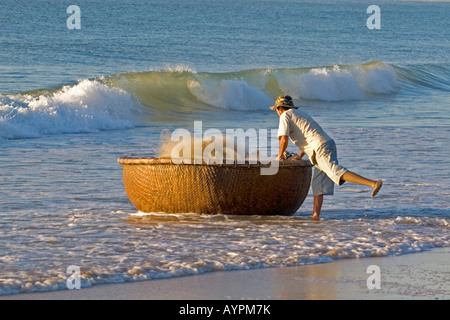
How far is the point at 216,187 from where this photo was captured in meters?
8.55

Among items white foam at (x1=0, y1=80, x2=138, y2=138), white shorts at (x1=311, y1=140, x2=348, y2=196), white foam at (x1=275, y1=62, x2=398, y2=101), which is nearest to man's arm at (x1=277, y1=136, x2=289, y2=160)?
white shorts at (x1=311, y1=140, x2=348, y2=196)

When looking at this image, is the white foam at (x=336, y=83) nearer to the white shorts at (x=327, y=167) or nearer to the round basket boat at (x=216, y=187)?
the white shorts at (x=327, y=167)

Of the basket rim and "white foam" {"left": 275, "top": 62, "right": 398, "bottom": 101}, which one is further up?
"white foam" {"left": 275, "top": 62, "right": 398, "bottom": 101}

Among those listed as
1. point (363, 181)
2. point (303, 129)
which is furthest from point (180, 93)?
point (363, 181)

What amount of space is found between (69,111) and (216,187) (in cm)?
985

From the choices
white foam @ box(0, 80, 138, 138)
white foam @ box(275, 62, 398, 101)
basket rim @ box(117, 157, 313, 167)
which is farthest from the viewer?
white foam @ box(275, 62, 398, 101)

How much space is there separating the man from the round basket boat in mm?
140

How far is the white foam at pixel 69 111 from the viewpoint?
1640 cm

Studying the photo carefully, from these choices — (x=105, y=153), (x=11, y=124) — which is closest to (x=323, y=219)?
(x=105, y=153)

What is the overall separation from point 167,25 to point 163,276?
49.0 meters

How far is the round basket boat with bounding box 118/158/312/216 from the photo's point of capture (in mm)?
8516

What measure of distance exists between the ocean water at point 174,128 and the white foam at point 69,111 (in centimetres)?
4

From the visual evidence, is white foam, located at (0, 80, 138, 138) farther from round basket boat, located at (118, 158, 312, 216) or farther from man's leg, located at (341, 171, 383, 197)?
man's leg, located at (341, 171, 383, 197)
